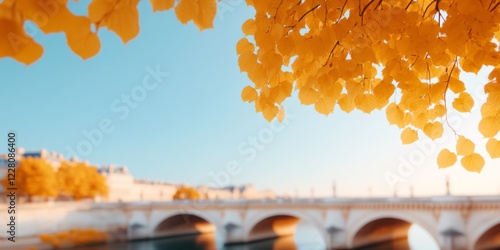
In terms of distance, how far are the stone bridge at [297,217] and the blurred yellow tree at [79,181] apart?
7.81 m

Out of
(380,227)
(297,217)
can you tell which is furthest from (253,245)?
(380,227)

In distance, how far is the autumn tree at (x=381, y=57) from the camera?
219 centimetres

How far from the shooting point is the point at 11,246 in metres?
26.3

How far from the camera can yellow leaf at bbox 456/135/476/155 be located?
2556mm

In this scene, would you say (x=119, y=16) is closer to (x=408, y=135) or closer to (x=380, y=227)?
(x=408, y=135)

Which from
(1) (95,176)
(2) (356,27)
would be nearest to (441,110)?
(2) (356,27)

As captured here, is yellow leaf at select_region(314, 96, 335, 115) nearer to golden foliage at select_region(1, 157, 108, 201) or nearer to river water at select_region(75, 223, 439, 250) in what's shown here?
river water at select_region(75, 223, 439, 250)

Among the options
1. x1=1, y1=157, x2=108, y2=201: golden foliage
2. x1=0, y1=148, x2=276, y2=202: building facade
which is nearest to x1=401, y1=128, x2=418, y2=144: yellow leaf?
x1=1, y1=157, x2=108, y2=201: golden foliage

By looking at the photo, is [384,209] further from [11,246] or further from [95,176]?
[95,176]

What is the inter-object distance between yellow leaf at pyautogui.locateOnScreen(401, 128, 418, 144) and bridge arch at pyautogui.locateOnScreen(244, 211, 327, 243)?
2551 centimetres

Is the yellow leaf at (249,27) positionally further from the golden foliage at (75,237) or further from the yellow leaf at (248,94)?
the golden foliage at (75,237)

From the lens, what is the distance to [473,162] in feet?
8.45

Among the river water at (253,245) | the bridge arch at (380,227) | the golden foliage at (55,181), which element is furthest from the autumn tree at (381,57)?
the golden foliage at (55,181)

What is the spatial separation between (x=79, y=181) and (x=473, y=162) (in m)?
46.2
